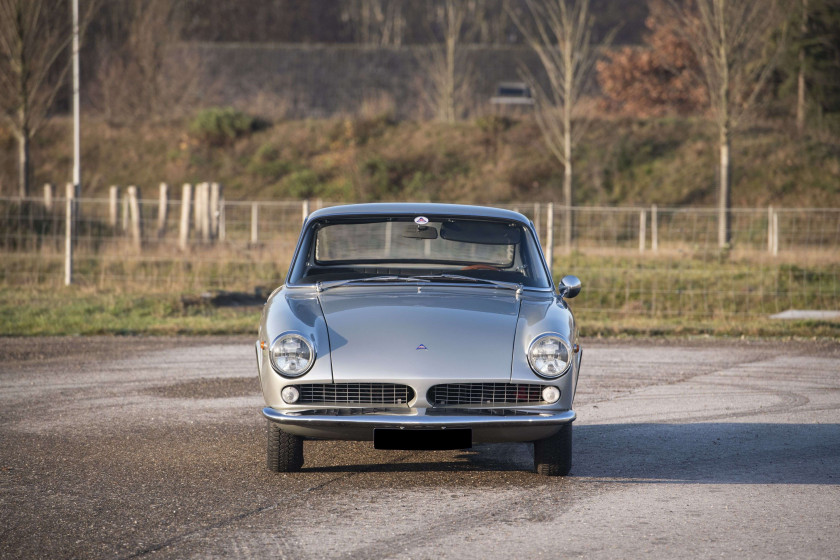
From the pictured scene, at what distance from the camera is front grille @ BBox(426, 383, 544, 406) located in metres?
5.29

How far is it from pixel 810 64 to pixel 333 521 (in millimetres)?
33980

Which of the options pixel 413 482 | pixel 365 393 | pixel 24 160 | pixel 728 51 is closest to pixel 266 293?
pixel 24 160

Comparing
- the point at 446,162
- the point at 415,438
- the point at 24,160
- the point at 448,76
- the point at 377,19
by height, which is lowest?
the point at 415,438

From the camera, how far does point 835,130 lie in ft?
115

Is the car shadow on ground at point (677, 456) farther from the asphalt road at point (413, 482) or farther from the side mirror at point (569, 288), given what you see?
the side mirror at point (569, 288)

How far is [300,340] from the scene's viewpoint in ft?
17.9

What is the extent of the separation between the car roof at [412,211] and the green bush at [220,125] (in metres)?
35.2

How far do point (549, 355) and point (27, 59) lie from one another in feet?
62.3

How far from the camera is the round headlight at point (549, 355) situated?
5.40 meters

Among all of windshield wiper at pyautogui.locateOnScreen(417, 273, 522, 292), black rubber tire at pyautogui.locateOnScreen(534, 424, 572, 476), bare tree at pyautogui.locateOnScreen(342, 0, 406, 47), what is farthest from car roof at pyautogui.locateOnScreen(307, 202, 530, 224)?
bare tree at pyautogui.locateOnScreen(342, 0, 406, 47)

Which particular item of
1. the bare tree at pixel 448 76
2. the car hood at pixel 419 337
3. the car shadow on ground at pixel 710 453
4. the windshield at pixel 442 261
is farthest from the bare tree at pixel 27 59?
the bare tree at pixel 448 76

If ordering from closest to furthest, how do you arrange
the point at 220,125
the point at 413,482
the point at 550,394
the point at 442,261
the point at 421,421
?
the point at 421,421 → the point at 550,394 → the point at 413,482 → the point at 442,261 → the point at 220,125

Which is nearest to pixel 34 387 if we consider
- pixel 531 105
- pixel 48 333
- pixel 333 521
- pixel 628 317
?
pixel 48 333

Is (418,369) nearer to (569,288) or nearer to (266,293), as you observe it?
(569,288)
